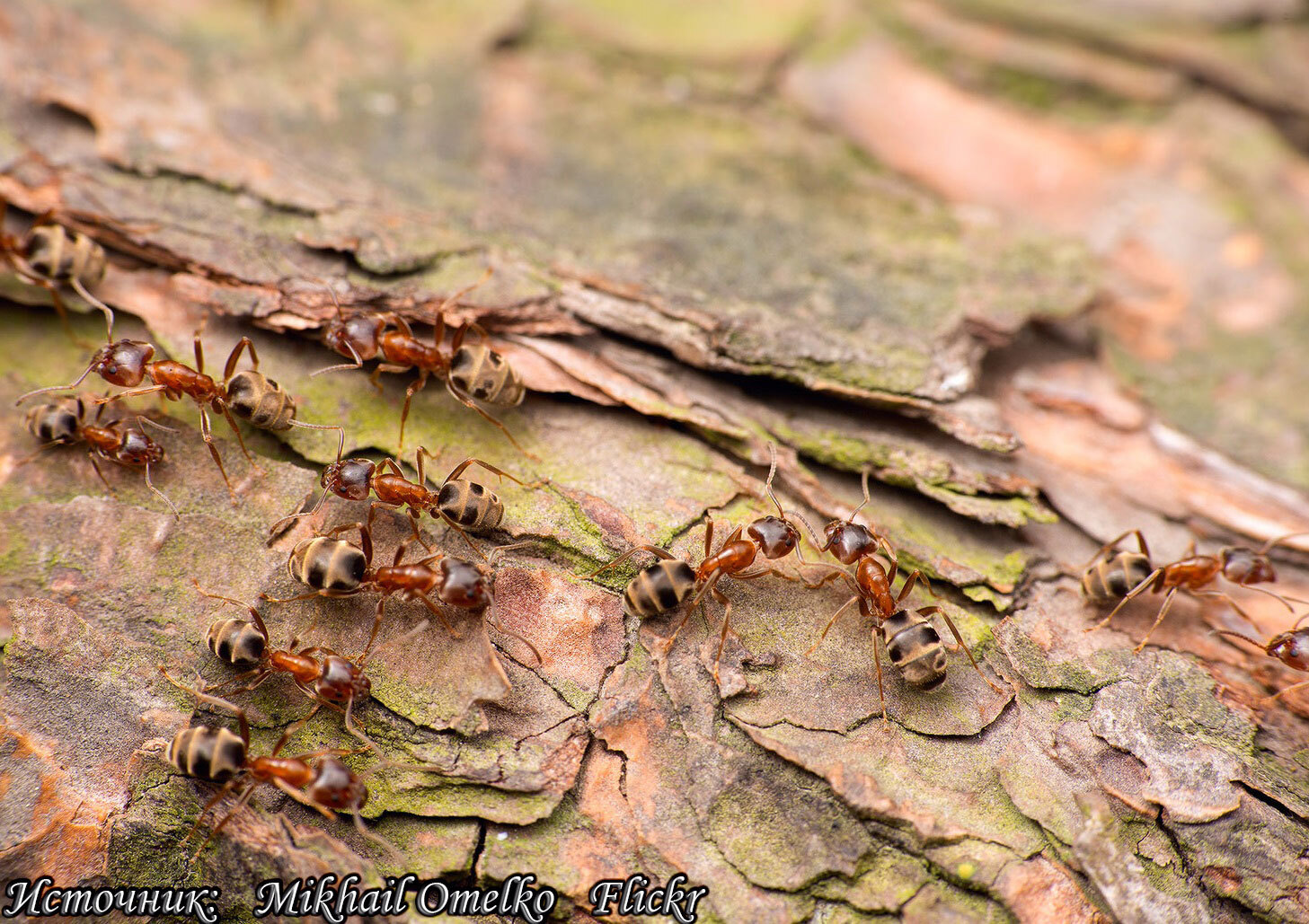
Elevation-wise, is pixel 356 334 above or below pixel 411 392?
above

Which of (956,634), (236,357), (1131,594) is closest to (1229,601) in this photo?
(1131,594)

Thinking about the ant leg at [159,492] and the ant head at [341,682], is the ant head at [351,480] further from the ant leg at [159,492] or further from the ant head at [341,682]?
the ant head at [341,682]

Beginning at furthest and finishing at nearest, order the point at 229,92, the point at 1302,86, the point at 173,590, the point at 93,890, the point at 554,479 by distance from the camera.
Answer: the point at 1302,86 < the point at 229,92 < the point at 554,479 < the point at 173,590 < the point at 93,890

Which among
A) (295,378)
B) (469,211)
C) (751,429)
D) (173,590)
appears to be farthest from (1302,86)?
(173,590)

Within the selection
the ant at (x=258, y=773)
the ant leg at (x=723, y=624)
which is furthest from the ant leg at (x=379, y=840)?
the ant leg at (x=723, y=624)

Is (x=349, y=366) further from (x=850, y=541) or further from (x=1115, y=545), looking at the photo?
(x=1115, y=545)

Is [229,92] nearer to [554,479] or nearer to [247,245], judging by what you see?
[247,245]

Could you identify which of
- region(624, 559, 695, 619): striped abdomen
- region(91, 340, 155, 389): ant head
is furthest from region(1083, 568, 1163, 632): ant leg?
region(91, 340, 155, 389): ant head
